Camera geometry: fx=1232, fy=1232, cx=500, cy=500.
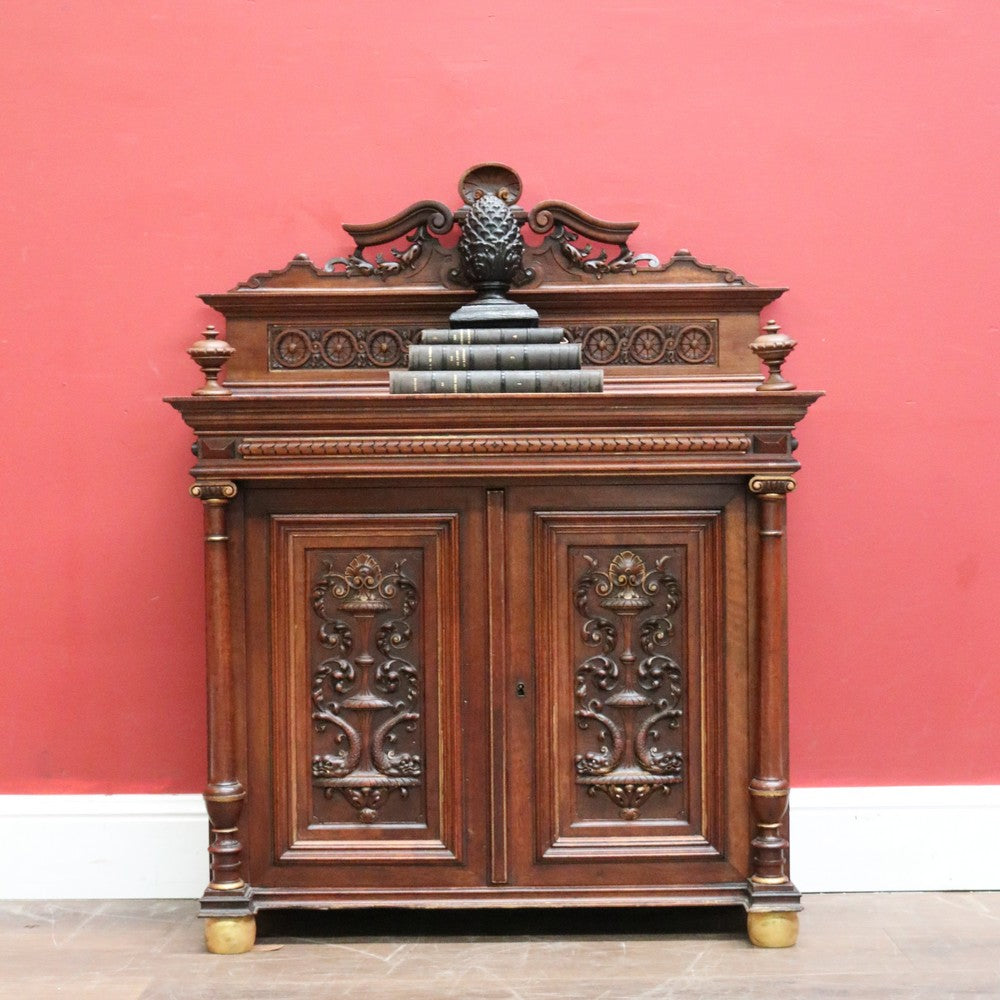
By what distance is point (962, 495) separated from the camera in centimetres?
290

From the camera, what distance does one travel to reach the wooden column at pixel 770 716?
8.03ft

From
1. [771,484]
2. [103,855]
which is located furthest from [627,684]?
[103,855]

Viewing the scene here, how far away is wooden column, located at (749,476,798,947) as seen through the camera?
2.45m

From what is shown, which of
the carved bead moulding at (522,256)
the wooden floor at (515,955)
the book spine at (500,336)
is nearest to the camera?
the wooden floor at (515,955)

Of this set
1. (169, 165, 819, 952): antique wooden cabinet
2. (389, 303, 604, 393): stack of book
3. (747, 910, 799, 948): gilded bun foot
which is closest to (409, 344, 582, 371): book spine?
(389, 303, 604, 393): stack of book

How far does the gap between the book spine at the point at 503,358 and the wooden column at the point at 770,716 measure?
457mm

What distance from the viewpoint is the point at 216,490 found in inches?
96.0

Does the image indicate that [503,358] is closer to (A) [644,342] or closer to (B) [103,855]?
(A) [644,342]

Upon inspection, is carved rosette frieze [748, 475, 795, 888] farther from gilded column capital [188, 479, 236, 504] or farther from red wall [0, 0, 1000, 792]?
gilded column capital [188, 479, 236, 504]

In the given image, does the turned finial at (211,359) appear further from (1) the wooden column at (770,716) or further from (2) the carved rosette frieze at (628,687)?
(1) the wooden column at (770,716)

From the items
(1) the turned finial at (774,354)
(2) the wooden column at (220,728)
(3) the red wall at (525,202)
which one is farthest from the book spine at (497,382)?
(3) the red wall at (525,202)

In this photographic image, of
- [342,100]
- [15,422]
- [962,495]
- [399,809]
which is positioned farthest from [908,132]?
[15,422]

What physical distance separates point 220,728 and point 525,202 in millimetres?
1364

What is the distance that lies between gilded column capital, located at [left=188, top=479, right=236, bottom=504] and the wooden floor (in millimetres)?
927
